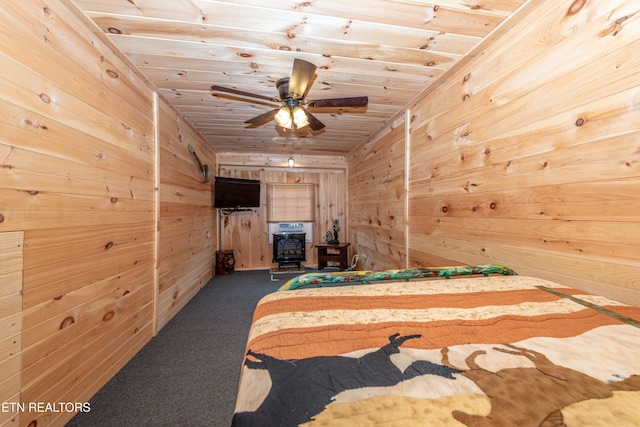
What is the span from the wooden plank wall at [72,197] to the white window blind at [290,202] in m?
3.19

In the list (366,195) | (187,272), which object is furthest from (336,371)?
(366,195)

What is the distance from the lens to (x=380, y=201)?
3660 millimetres

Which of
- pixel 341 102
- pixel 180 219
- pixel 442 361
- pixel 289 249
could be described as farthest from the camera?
pixel 289 249

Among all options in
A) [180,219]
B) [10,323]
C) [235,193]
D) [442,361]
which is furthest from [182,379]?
[235,193]

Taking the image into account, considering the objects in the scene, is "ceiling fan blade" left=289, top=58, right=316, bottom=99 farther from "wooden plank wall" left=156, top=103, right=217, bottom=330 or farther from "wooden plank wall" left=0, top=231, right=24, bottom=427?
"wooden plank wall" left=0, top=231, right=24, bottom=427

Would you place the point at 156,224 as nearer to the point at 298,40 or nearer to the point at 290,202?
the point at 298,40

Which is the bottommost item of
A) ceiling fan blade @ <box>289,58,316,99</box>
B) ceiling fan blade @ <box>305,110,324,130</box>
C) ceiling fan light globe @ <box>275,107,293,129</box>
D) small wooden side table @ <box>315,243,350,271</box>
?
small wooden side table @ <box>315,243,350,271</box>

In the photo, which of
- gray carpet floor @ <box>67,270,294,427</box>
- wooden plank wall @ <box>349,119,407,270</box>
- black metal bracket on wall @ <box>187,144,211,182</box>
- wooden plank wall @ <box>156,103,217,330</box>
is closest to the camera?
gray carpet floor @ <box>67,270,294,427</box>

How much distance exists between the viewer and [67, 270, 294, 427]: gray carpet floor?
1483 mm

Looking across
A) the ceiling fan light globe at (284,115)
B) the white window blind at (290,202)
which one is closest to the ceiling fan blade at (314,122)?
the ceiling fan light globe at (284,115)

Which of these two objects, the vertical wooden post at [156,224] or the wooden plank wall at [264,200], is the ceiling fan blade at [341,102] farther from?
the wooden plank wall at [264,200]

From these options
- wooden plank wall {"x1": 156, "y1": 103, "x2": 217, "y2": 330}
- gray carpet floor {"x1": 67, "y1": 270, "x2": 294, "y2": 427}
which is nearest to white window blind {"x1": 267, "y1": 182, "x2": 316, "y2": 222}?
wooden plank wall {"x1": 156, "y1": 103, "x2": 217, "y2": 330}

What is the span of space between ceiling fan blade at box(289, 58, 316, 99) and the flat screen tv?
9.87 feet

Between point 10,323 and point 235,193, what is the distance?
3.84 metres
